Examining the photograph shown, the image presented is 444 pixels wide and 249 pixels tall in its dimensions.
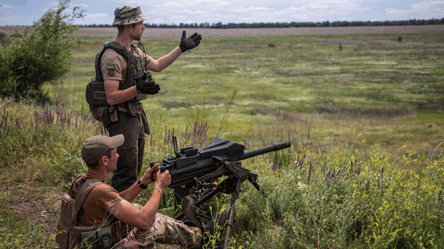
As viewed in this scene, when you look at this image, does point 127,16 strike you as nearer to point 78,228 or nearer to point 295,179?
point 78,228

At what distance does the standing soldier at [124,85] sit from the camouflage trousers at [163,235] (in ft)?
3.37

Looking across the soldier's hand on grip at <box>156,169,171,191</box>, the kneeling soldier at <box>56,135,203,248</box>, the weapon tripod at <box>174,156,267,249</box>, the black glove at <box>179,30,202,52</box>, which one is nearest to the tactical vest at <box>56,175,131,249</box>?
the kneeling soldier at <box>56,135,203,248</box>

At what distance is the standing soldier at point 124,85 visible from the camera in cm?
373

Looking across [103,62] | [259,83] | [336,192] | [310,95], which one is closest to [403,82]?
[310,95]

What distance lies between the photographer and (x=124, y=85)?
13.0 ft

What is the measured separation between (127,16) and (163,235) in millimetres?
2563

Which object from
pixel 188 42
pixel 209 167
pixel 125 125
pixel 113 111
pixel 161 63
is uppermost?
pixel 188 42

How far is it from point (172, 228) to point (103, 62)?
2.08 m

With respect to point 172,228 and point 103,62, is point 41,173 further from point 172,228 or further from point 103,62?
point 172,228

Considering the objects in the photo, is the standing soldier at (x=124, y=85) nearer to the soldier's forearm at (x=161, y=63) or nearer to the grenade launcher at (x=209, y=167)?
the soldier's forearm at (x=161, y=63)

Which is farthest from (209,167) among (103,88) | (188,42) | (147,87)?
(188,42)

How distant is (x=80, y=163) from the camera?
5066mm

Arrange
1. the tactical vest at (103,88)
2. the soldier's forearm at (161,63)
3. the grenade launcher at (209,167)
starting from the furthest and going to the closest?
the soldier's forearm at (161,63), the tactical vest at (103,88), the grenade launcher at (209,167)

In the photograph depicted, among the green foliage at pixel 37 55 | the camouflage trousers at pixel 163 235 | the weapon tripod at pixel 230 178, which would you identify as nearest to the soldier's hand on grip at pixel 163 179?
the weapon tripod at pixel 230 178
